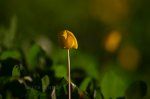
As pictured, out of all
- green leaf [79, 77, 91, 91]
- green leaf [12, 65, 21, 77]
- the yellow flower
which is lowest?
green leaf [79, 77, 91, 91]

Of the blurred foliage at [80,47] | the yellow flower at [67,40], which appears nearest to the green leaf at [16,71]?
the blurred foliage at [80,47]

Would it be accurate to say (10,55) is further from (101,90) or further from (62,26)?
(62,26)

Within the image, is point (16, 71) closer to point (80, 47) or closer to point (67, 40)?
point (67, 40)

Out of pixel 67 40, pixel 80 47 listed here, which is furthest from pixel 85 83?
pixel 80 47

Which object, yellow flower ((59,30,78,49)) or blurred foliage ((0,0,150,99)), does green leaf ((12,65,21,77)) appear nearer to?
blurred foliage ((0,0,150,99))

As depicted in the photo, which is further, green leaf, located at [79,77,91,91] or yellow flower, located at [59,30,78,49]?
green leaf, located at [79,77,91,91]

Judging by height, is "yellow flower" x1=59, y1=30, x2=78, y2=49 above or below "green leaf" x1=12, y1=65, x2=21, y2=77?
above

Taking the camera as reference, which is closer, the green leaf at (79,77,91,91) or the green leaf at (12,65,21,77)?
the green leaf at (12,65,21,77)

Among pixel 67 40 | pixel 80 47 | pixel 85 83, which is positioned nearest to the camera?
pixel 67 40

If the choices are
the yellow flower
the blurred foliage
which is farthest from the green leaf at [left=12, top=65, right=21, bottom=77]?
the yellow flower

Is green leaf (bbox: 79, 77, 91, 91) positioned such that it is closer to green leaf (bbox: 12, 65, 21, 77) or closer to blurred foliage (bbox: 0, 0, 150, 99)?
blurred foliage (bbox: 0, 0, 150, 99)

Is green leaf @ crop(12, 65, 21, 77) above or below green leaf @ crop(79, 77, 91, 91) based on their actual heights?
above

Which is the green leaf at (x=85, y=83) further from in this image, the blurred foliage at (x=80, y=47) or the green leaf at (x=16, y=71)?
the green leaf at (x=16, y=71)
